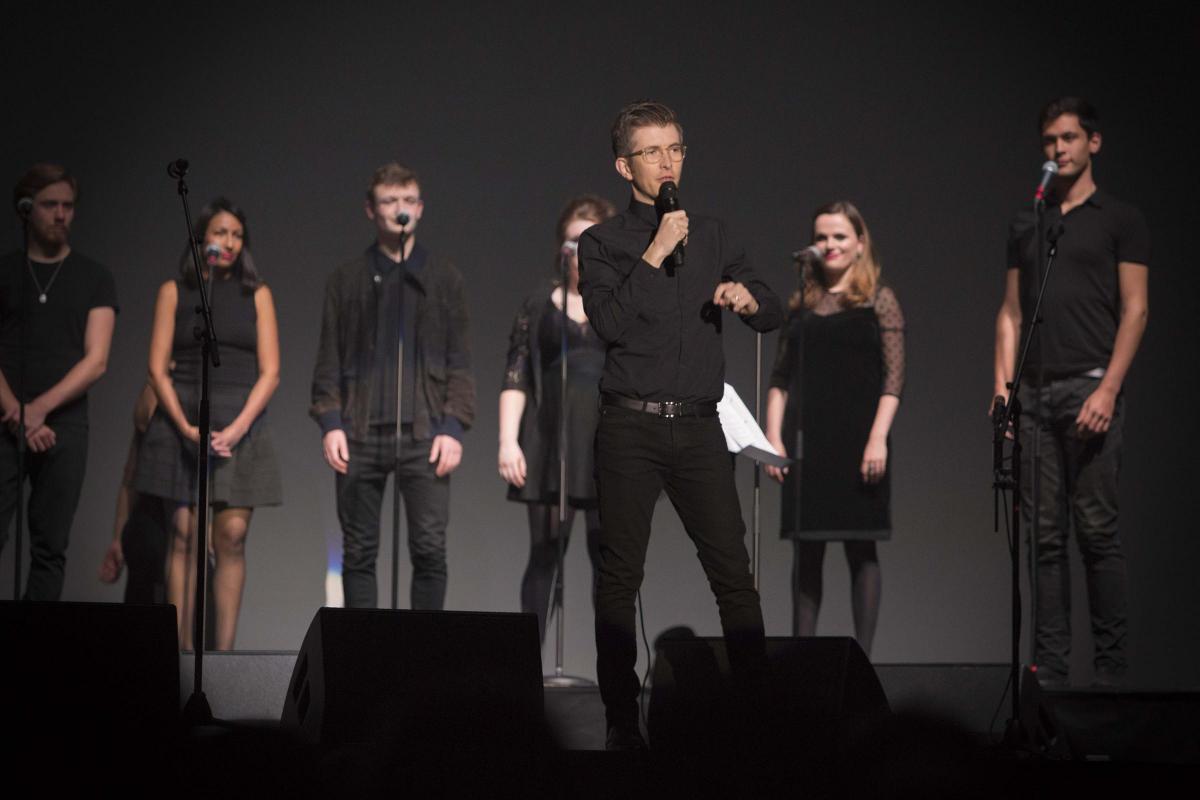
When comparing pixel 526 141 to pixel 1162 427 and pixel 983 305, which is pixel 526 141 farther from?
pixel 1162 427

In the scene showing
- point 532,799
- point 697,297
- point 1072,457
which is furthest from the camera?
point 1072,457

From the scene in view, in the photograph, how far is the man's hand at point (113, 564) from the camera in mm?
5414

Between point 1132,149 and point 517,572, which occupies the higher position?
point 1132,149

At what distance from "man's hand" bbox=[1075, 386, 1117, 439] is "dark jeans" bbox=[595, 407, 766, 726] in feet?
6.47

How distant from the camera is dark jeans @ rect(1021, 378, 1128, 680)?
4.68 metres

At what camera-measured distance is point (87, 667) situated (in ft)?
8.76

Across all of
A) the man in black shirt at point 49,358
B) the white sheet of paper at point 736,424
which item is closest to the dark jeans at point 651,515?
the white sheet of paper at point 736,424

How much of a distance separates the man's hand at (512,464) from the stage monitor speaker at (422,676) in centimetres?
204

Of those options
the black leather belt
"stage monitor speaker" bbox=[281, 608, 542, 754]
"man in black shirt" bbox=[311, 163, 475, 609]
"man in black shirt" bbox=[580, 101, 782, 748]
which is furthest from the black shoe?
"man in black shirt" bbox=[311, 163, 475, 609]

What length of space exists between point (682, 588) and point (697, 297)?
2710 mm

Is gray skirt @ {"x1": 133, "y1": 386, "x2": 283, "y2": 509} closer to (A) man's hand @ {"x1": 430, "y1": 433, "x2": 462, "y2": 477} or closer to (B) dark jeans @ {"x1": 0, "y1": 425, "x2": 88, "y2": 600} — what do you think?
(B) dark jeans @ {"x1": 0, "y1": 425, "x2": 88, "y2": 600}

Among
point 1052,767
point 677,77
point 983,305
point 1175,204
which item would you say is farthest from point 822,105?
point 1052,767

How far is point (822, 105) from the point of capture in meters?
5.96

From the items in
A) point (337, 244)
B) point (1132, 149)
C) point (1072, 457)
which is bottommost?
point (1072, 457)
